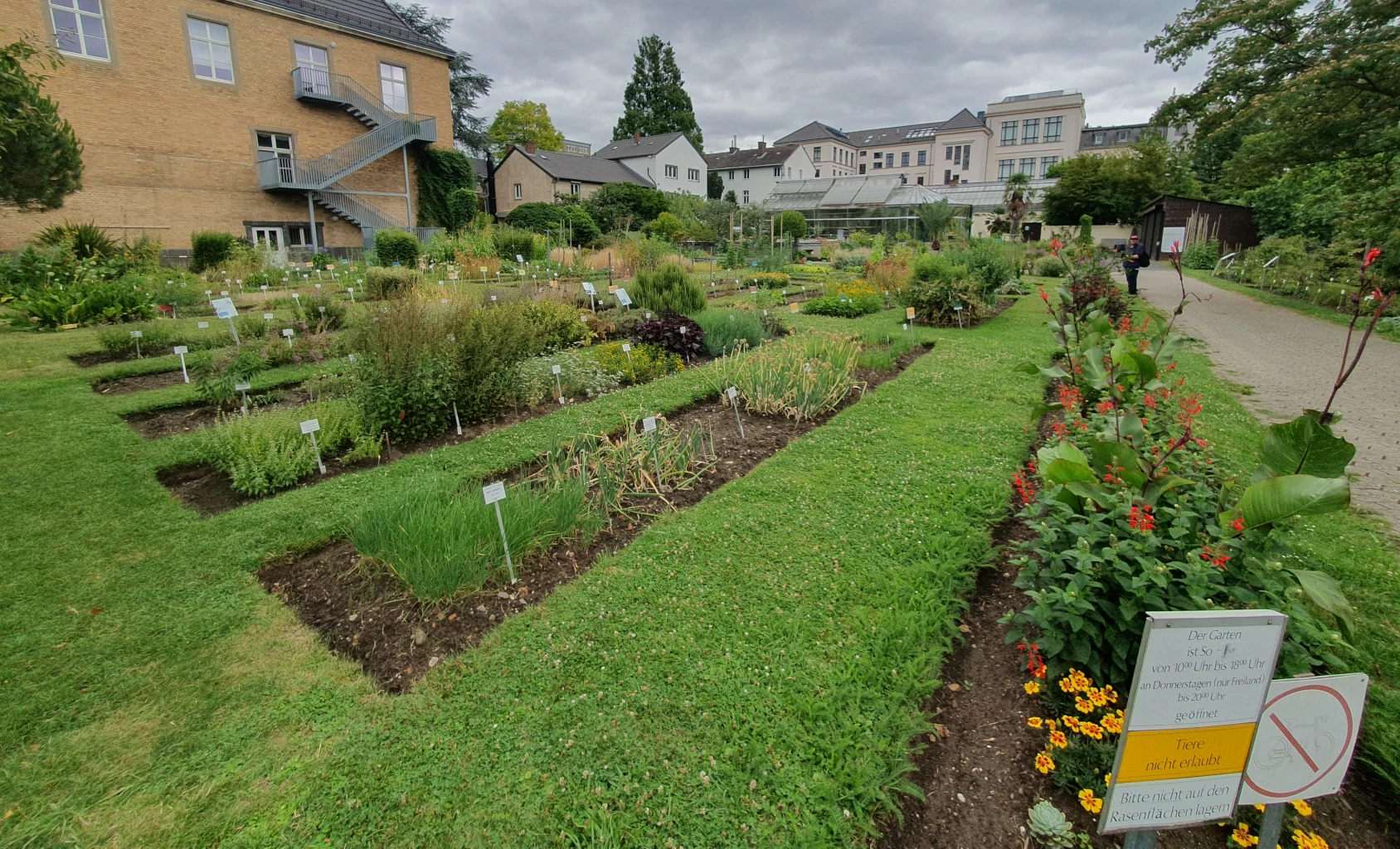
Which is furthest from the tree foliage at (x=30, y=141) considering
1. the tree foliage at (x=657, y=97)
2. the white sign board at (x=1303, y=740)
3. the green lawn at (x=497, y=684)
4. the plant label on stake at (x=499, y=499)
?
the tree foliage at (x=657, y=97)

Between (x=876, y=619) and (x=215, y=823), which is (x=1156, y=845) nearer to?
(x=876, y=619)

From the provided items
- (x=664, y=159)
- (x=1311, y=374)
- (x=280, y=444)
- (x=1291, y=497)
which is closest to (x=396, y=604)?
(x=280, y=444)

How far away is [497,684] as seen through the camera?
2496mm

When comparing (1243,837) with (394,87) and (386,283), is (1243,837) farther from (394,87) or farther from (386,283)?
(394,87)

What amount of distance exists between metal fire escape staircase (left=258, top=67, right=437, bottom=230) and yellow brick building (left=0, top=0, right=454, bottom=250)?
51 mm

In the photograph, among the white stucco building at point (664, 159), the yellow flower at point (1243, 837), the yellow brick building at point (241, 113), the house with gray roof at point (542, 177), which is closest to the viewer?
the yellow flower at point (1243, 837)

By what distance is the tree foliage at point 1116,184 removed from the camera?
3488 cm

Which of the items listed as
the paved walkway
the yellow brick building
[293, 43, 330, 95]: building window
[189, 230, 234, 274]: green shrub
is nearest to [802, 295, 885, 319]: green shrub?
the paved walkway

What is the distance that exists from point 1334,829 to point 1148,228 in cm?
3747

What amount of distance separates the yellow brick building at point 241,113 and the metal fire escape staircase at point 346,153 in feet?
0.17

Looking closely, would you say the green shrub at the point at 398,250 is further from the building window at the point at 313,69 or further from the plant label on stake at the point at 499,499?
the plant label on stake at the point at 499,499

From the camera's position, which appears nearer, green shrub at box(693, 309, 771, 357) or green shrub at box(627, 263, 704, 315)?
green shrub at box(693, 309, 771, 357)

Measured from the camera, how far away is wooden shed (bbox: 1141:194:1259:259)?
27.4 metres

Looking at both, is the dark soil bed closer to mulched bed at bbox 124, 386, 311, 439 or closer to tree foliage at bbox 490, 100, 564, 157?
mulched bed at bbox 124, 386, 311, 439
